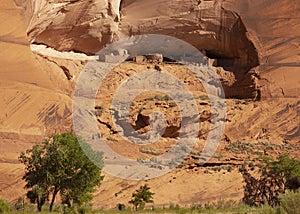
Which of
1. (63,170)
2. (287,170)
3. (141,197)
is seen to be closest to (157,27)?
(287,170)

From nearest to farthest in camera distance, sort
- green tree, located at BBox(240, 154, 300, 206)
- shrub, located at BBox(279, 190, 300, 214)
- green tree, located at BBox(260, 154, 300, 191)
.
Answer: shrub, located at BBox(279, 190, 300, 214) < green tree, located at BBox(260, 154, 300, 191) < green tree, located at BBox(240, 154, 300, 206)

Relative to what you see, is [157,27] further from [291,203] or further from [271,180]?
[291,203]

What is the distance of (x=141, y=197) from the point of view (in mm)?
31219

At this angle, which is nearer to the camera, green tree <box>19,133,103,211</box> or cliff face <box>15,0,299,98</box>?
green tree <box>19,133,103,211</box>

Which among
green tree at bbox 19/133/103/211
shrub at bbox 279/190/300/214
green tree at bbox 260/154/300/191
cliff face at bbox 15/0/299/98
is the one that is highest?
cliff face at bbox 15/0/299/98

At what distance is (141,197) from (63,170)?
4.56 metres

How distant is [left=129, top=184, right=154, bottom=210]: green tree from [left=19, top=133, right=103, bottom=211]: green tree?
2.79 metres

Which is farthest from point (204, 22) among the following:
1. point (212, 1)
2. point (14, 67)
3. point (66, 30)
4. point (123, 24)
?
point (14, 67)

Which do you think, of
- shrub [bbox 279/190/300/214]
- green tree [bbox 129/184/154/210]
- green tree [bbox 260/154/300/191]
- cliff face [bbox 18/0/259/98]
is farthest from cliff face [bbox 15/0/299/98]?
shrub [bbox 279/190/300/214]

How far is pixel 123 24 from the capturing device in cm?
4475

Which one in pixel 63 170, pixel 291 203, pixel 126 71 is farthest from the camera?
pixel 126 71

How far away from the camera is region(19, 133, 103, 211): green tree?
2784 centimetres

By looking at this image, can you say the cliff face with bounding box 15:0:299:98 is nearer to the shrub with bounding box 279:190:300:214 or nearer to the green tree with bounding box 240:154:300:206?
the green tree with bounding box 240:154:300:206

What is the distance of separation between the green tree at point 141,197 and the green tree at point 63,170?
2794mm
